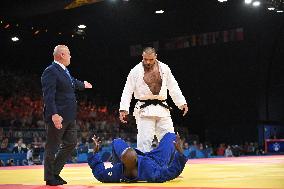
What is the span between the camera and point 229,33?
2228 centimetres

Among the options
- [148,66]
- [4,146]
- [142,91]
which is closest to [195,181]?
[142,91]

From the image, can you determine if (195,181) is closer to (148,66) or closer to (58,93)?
(148,66)

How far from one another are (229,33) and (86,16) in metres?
7.94

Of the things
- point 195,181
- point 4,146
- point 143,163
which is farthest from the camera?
point 4,146

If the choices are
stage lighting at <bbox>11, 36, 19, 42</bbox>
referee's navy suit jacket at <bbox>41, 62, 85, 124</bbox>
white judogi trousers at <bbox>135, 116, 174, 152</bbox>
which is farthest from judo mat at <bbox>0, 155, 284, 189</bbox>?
stage lighting at <bbox>11, 36, 19, 42</bbox>

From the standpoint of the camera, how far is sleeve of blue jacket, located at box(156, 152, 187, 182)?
4.78m

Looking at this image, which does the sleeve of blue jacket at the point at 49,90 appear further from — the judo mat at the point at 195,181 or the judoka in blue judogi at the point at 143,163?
the judo mat at the point at 195,181

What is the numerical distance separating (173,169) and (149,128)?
3.03ft

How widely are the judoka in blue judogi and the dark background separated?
14653 mm

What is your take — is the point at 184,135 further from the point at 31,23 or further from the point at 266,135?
the point at 31,23

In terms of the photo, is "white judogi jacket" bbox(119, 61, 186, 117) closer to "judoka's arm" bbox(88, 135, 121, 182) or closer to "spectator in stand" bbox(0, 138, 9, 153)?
"judoka's arm" bbox(88, 135, 121, 182)

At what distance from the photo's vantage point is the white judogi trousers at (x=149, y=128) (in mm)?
5621

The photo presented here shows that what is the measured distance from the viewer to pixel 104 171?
16.1 ft

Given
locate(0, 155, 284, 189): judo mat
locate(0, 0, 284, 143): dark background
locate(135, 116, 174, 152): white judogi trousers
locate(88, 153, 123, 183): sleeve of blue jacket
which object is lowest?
locate(0, 155, 284, 189): judo mat
